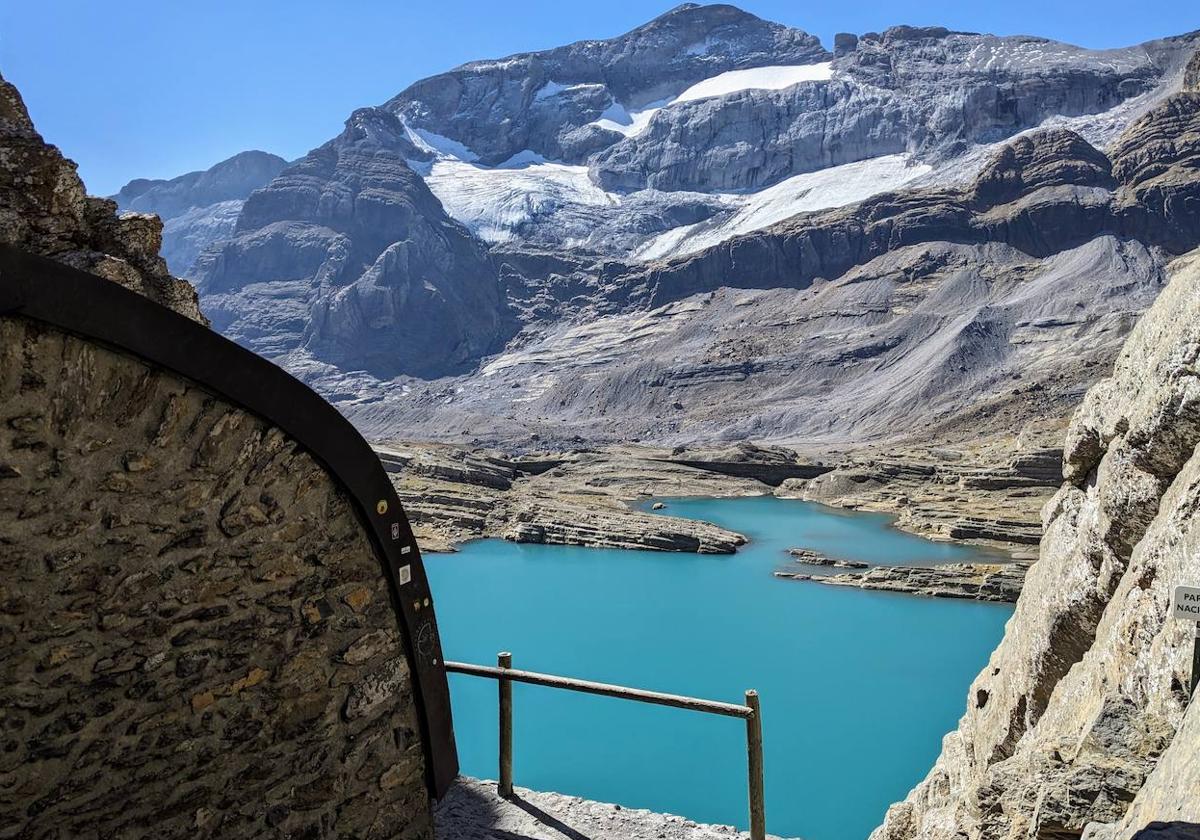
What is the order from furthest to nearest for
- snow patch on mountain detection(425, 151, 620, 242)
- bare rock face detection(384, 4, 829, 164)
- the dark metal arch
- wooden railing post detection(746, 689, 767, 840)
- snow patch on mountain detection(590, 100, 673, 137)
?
bare rock face detection(384, 4, 829, 164), snow patch on mountain detection(590, 100, 673, 137), snow patch on mountain detection(425, 151, 620, 242), wooden railing post detection(746, 689, 767, 840), the dark metal arch

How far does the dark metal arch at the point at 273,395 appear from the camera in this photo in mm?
2975

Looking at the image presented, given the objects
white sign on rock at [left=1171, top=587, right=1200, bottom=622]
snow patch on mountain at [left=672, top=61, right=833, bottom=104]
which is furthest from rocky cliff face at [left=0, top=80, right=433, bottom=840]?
snow patch on mountain at [left=672, top=61, right=833, bottom=104]

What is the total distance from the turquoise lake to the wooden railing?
778cm

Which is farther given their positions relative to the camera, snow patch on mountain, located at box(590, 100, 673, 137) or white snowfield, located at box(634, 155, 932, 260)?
snow patch on mountain, located at box(590, 100, 673, 137)

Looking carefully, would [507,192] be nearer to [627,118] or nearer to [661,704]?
[627,118]

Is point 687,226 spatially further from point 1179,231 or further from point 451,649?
point 451,649

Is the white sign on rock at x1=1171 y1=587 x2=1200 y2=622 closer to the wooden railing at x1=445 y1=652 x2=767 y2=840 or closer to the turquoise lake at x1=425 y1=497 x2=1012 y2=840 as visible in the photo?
the wooden railing at x1=445 y1=652 x2=767 y2=840

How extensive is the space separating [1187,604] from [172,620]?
11.2ft

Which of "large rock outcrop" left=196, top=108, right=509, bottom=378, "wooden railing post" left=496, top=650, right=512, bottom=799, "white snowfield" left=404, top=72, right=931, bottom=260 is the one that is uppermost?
"white snowfield" left=404, top=72, right=931, bottom=260

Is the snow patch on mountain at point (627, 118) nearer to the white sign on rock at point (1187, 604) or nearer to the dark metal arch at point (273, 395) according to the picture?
the dark metal arch at point (273, 395)

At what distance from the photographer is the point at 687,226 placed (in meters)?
137

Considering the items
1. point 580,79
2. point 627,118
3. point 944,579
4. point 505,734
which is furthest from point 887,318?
point 580,79

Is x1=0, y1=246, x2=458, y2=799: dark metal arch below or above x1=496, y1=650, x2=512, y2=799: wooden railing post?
above

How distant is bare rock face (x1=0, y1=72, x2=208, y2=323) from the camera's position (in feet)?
11.1
